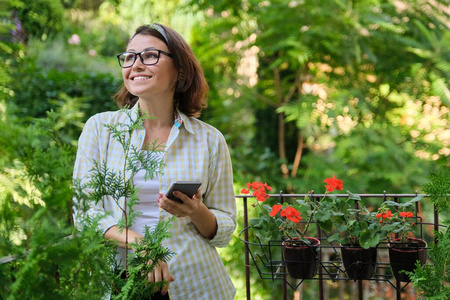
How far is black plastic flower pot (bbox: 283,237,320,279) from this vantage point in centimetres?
164

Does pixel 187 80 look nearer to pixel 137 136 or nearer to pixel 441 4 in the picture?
pixel 137 136

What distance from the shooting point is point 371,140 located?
4.18 metres

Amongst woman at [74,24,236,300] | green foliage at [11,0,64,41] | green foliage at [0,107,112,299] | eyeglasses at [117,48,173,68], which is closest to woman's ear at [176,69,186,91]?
woman at [74,24,236,300]

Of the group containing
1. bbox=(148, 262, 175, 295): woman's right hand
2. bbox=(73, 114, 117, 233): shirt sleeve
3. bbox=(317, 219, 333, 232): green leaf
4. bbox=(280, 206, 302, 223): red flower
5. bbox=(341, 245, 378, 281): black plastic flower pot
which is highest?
bbox=(73, 114, 117, 233): shirt sleeve

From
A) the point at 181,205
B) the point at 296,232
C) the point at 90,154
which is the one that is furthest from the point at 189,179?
the point at 296,232

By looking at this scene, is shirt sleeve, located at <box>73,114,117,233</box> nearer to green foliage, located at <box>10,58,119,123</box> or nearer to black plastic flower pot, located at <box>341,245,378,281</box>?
black plastic flower pot, located at <box>341,245,378,281</box>

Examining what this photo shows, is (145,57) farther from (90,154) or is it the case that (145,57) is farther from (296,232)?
(296,232)

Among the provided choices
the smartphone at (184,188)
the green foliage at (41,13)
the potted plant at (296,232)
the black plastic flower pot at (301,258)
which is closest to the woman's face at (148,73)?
the smartphone at (184,188)

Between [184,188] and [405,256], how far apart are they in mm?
738

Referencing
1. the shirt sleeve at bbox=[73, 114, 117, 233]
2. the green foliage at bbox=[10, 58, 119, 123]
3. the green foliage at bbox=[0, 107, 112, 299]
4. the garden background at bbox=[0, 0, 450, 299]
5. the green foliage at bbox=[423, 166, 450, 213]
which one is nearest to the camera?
the green foliage at bbox=[0, 107, 112, 299]

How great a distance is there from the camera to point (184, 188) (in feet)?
4.33

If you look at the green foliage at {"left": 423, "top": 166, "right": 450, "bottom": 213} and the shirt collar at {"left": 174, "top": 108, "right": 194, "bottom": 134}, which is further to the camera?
the shirt collar at {"left": 174, "top": 108, "right": 194, "bottom": 134}

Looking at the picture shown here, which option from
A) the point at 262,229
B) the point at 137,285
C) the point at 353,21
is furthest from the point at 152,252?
the point at 353,21

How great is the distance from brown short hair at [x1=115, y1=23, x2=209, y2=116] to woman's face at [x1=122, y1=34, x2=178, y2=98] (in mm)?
22
